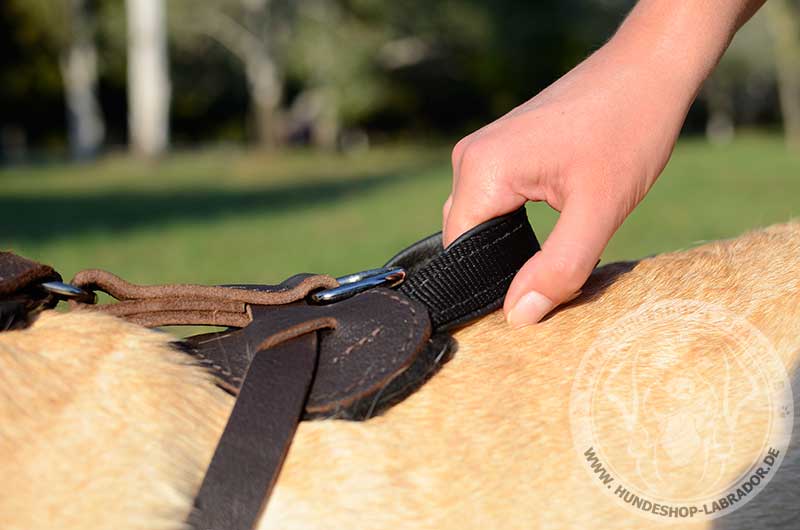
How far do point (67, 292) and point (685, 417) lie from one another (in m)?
0.99

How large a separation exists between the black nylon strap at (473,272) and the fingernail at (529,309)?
6 centimetres

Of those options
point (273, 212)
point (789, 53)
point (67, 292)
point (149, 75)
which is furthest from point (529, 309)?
point (789, 53)

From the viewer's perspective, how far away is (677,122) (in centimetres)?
163

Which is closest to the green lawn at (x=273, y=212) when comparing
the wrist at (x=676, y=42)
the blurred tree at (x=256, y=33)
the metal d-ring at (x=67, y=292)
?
the wrist at (x=676, y=42)

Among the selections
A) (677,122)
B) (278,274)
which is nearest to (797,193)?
(278,274)

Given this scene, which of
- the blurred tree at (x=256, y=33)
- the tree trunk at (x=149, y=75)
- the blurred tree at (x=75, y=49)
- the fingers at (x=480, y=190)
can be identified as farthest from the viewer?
the blurred tree at (x=75, y=49)

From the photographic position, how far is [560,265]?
59.3 inches

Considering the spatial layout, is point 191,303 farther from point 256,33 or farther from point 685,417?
point 256,33

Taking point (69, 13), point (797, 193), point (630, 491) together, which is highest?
point (69, 13)

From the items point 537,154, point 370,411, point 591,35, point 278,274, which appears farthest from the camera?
point 591,35

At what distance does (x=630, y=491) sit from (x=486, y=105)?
143ft

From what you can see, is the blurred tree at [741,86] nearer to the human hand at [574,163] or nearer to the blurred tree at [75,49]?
the blurred tree at [75,49]

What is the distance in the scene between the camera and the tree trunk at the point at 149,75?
27.7m

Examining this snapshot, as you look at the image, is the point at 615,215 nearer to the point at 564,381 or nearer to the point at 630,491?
the point at 564,381
